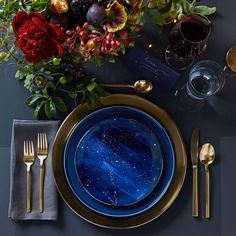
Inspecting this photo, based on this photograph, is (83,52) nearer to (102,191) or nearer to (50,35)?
(50,35)

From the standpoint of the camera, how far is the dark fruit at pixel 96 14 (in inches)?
32.9

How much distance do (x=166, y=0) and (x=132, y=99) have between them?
0.24 metres

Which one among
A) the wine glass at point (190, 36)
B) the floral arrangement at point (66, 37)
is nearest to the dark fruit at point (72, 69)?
the floral arrangement at point (66, 37)

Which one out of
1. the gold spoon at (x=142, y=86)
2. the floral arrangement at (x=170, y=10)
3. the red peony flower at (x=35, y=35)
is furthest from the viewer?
the gold spoon at (x=142, y=86)

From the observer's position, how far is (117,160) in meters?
1.06

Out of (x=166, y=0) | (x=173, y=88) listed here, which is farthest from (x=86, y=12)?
(x=173, y=88)

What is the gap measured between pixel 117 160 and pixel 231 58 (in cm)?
35

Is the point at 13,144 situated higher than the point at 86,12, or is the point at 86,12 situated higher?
the point at 86,12

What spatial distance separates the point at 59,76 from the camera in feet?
3.45

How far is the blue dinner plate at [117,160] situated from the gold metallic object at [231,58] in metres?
0.21

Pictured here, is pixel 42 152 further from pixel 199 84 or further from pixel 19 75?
pixel 199 84

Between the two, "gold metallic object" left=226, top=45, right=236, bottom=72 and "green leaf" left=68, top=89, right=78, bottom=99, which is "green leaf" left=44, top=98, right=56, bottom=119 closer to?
"green leaf" left=68, top=89, right=78, bottom=99

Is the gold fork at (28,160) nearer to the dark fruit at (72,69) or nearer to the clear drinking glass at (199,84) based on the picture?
the dark fruit at (72,69)

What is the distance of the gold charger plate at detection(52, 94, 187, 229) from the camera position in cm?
104
